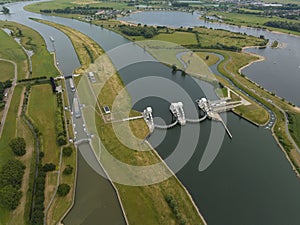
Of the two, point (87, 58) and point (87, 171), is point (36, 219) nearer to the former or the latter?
point (87, 171)

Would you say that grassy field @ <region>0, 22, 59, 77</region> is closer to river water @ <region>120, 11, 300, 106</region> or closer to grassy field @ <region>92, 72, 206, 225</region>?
grassy field @ <region>92, 72, 206, 225</region>

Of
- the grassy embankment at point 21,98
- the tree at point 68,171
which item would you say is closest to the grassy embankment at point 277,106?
the tree at point 68,171

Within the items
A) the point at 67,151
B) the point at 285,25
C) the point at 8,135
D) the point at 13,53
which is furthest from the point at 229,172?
the point at 285,25

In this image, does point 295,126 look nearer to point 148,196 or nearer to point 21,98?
point 148,196

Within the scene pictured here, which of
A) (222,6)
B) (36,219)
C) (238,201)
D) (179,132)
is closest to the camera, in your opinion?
(36,219)

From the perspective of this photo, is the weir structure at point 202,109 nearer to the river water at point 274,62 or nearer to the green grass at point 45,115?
the green grass at point 45,115

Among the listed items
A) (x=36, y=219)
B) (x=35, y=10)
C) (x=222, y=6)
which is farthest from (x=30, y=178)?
(x=222, y=6)
